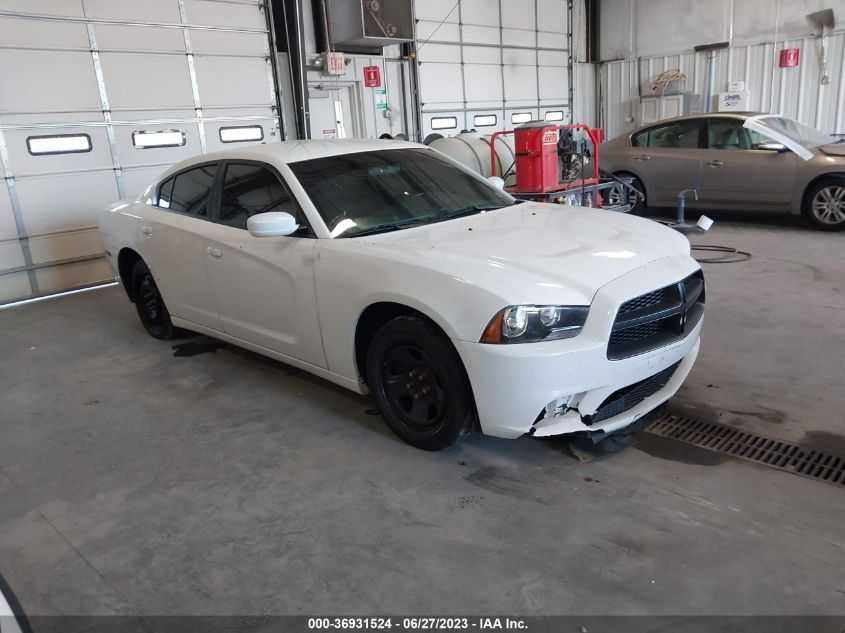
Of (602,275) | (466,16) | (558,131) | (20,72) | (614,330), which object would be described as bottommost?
(614,330)

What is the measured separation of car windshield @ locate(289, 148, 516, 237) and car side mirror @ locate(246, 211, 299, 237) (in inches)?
7.3

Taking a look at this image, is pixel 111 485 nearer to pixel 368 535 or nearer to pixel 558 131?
pixel 368 535

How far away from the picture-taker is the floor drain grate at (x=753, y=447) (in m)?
2.82

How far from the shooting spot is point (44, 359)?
507cm

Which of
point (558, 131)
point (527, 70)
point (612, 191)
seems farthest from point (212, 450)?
point (527, 70)

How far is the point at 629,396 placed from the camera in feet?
9.53

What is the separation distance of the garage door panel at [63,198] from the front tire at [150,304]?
298 cm

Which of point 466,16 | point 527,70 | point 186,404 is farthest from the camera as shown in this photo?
point 527,70

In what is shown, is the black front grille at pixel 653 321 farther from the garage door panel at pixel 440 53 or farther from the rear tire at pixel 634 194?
the garage door panel at pixel 440 53

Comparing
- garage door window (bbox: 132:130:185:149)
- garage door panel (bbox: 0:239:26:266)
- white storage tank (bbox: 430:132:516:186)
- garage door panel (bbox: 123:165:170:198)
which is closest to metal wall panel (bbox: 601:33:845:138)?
white storage tank (bbox: 430:132:516:186)

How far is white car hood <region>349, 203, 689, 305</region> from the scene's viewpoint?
2.67m

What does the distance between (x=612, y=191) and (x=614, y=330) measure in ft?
22.7

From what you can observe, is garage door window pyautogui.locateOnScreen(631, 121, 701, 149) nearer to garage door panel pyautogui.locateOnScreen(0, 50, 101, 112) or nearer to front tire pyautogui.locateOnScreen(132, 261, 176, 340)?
front tire pyautogui.locateOnScreen(132, 261, 176, 340)

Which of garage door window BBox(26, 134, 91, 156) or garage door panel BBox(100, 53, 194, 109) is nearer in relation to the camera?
garage door window BBox(26, 134, 91, 156)
